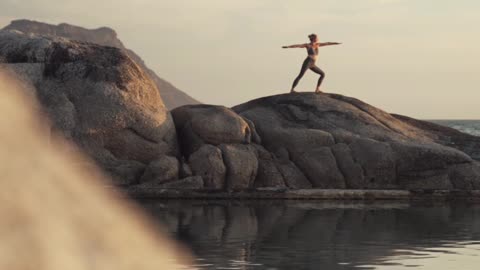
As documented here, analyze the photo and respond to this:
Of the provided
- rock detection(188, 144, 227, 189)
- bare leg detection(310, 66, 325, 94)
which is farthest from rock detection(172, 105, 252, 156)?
bare leg detection(310, 66, 325, 94)

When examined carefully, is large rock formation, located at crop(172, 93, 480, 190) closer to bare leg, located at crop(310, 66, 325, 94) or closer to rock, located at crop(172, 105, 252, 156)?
rock, located at crop(172, 105, 252, 156)

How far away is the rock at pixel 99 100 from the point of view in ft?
84.8

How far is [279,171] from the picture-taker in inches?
1086

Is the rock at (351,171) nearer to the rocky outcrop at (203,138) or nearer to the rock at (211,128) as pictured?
the rocky outcrop at (203,138)

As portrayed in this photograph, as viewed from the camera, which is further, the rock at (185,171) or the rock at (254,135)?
the rock at (254,135)

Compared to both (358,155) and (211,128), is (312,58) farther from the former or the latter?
(211,128)

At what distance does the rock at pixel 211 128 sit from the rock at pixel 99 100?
0.64 metres

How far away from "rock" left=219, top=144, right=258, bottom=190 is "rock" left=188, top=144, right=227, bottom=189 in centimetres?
23

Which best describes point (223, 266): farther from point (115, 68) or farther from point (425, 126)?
point (425, 126)

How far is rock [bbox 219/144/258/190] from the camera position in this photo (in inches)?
1035

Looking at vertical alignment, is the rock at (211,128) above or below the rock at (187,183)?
above

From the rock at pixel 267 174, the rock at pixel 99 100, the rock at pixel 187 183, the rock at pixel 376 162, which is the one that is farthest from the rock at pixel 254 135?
the rock at pixel 187 183

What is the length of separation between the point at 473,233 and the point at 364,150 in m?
10.7

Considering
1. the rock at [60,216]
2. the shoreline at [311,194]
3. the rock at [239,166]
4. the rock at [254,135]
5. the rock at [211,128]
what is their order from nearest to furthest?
the rock at [60,216]
the shoreline at [311,194]
the rock at [239,166]
the rock at [211,128]
the rock at [254,135]
